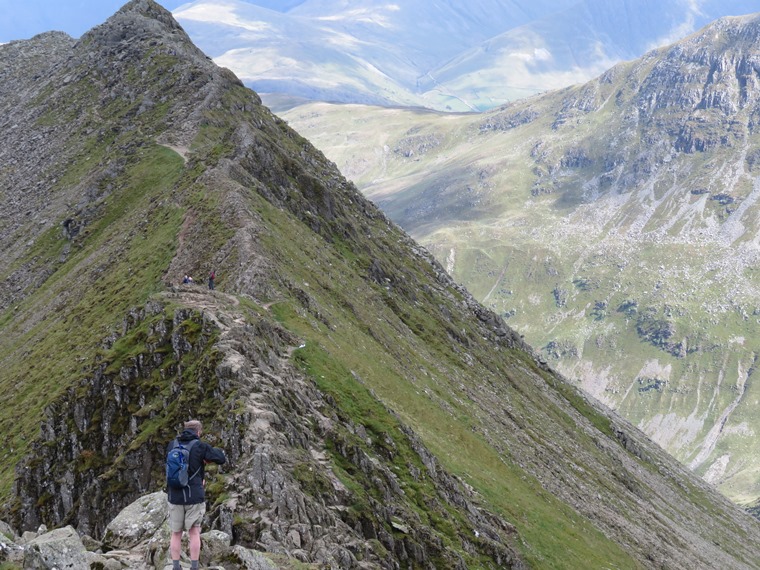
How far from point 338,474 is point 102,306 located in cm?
4144

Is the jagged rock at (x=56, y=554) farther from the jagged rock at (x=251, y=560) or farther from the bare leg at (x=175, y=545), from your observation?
the jagged rock at (x=251, y=560)

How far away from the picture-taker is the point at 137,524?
86.3 ft

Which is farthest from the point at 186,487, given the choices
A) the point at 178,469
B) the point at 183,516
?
the point at 183,516

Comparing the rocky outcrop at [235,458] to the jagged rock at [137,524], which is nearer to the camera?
the jagged rock at [137,524]

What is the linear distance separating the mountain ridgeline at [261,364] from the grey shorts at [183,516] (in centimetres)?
213

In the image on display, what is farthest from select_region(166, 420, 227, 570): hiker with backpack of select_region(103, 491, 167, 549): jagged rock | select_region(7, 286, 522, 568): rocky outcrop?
select_region(103, 491, 167, 549): jagged rock

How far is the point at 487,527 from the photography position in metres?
48.1

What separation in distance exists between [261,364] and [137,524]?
13617 mm

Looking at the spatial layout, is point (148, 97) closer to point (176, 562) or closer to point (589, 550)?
point (589, 550)

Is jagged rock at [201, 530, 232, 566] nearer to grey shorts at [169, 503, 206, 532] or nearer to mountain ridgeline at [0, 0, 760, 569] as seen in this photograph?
mountain ridgeline at [0, 0, 760, 569]

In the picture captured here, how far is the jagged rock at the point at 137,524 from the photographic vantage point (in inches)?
1013

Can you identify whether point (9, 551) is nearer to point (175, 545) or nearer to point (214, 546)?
point (175, 545)

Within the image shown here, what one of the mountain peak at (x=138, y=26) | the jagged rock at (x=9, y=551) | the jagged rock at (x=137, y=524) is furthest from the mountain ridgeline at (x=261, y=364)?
the jagged rock at (x=9, y=551)

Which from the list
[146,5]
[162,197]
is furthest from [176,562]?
[146,5]
